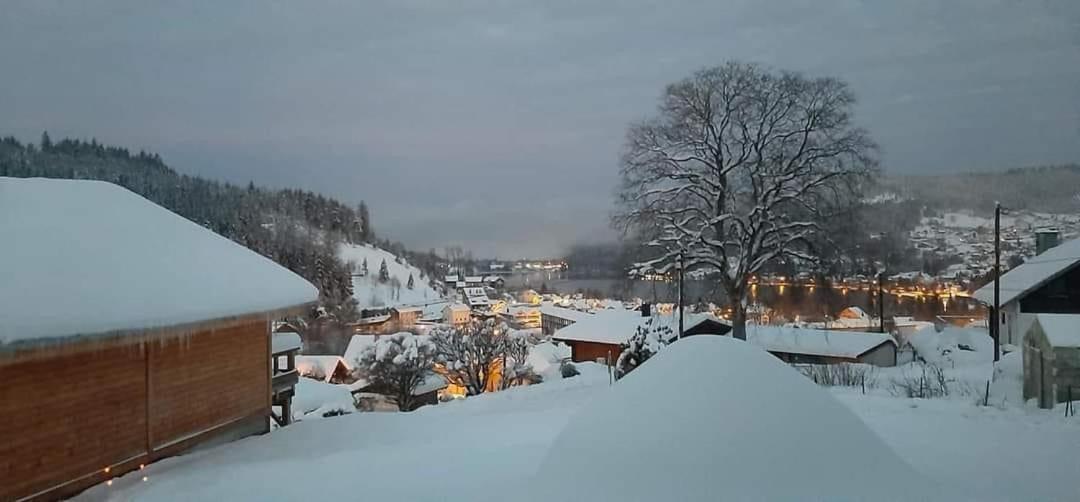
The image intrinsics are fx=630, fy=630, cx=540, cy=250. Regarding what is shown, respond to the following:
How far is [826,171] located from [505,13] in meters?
8.00

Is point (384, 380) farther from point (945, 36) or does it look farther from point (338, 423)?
point (945, 36)

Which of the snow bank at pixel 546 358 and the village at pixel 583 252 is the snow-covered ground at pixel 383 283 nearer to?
the snow bank at pixel 546 358

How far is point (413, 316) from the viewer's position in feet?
143

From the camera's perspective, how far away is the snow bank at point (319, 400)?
17.8 metres

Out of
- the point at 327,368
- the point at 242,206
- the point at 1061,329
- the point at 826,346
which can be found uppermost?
the point at 242,206

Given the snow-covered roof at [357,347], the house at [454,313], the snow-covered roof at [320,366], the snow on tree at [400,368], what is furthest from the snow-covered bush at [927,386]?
the house at [454,313]

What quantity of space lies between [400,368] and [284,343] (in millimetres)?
10836

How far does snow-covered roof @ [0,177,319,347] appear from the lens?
548 centimetres

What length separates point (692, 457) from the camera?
12.5 ft

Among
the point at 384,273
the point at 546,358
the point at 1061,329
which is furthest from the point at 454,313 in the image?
the point at 1061,329

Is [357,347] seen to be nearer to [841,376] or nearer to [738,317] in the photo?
[738,317]

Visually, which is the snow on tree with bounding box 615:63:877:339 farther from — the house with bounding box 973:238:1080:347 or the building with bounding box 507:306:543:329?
the building with bounding box 507:306:543:329

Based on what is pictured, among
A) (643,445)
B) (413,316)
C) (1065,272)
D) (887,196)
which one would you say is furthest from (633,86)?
(413,316)

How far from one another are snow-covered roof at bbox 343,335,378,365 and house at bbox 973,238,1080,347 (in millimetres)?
A: 21064
